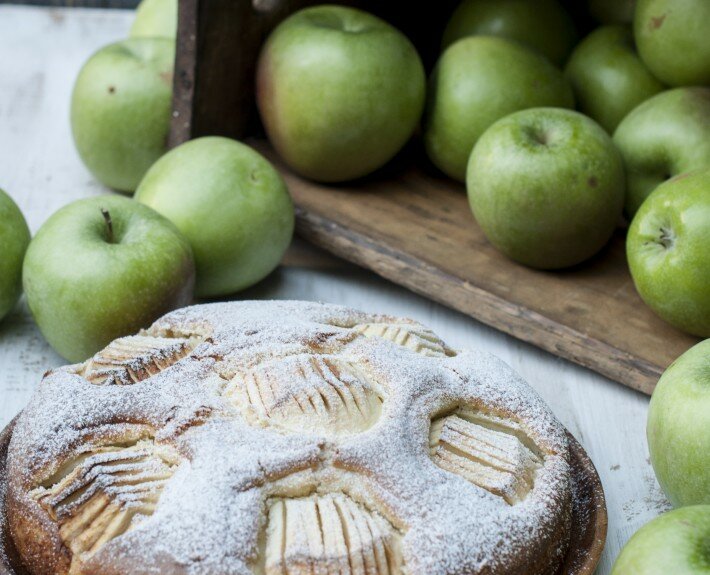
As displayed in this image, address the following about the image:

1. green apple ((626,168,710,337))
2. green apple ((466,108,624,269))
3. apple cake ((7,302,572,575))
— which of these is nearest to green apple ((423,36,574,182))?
green apple ((466,108,624,269))

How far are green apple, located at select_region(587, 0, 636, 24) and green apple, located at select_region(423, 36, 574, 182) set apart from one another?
265mm

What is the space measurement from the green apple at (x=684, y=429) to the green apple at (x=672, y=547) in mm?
143

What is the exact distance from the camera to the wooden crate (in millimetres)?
1304

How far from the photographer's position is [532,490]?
0.91 metres

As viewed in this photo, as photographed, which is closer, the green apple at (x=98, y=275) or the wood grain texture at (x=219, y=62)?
the green apple at (x=98, y=275)

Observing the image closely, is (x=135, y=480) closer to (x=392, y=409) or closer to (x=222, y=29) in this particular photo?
(x=392, y=409)

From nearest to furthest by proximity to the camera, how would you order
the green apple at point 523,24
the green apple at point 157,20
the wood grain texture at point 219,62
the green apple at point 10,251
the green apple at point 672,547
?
1. the green apple at point 672,547
2. the green apple at point 10,251
3. the wood grain texture at point 219,62
4. the green apple at point 523,24
5. the green apple at point 157,20

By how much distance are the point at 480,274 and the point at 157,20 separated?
0.98 m

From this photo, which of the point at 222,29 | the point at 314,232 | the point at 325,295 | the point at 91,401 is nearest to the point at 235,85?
the point at 222,29

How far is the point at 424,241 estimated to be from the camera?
151 centimetres

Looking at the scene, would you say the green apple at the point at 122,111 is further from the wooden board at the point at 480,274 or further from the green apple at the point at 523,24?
the green apple at the point at 523,24

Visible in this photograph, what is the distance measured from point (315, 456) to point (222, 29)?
968 mm

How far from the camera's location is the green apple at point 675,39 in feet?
4.89

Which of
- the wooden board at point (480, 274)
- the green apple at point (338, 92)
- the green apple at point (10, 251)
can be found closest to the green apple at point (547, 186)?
the wooden board at point (480, 274)
